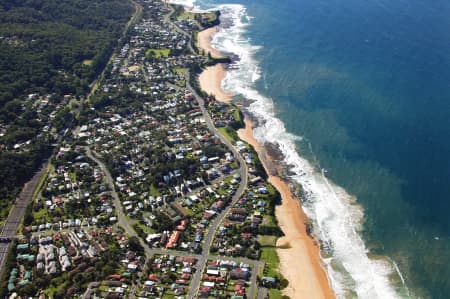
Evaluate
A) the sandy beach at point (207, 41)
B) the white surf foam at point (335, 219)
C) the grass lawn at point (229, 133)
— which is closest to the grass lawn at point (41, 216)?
the grass lawn at point (229, 133)

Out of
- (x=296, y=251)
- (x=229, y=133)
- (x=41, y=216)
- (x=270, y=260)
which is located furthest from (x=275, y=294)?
(x=229, y=133)

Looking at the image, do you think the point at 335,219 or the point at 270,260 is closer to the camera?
the point at 270,260

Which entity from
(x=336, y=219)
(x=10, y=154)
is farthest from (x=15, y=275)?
(x=336, y=219)

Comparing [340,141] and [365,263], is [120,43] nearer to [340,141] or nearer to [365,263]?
[340,141]

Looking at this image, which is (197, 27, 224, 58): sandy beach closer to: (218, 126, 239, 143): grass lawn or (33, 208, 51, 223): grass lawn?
(218, 126, 239, 143): grass lawn

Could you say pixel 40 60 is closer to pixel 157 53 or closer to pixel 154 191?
pixel 157 53

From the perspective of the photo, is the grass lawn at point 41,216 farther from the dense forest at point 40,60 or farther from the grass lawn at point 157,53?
the grass lawn at point 157,53

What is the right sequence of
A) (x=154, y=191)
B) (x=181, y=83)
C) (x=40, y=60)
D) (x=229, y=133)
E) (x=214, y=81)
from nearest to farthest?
(x=154, y=191) < (x=229, y=133) < (x=181, y=83) < (x=214, y=81) < (x=40, y=60)
